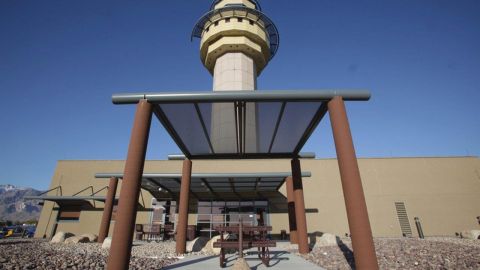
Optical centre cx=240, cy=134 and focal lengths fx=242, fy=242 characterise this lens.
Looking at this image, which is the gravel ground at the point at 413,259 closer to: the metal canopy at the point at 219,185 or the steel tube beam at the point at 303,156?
the steel tube beam at the point at 303,156

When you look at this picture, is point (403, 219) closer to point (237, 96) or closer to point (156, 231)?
point (156, 231)

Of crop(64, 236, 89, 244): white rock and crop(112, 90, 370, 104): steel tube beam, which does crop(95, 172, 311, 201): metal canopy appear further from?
crop(112, 90, 370, 104): steel tube beam

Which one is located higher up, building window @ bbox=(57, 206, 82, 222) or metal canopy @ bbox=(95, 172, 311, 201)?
metal canopy @ bbox=(95, 172, 311, 201)

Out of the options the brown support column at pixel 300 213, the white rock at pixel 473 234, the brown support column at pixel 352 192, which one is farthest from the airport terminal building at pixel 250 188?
the brown support column at pixel 352 192

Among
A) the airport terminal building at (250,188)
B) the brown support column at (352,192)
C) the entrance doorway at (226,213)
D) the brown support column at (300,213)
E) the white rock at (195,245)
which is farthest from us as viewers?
the entrance doorway at (226,213)

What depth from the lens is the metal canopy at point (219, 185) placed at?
53.6ft

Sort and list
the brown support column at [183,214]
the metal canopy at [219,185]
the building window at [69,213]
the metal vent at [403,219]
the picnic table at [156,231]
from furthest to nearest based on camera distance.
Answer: the building window at [69,213] → the metal vent at [403,219] → the picnic table at [156,231] → the metal canopy at [219,185] → the brown support column at [183,214]

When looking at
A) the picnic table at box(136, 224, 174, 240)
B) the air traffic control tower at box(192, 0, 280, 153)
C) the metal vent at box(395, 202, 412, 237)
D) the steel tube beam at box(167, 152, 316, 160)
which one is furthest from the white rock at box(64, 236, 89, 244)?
the metal vent at box(395, 202, 412, 237)

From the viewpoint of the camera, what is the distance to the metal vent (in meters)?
21.0

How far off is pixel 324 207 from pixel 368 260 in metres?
17.5

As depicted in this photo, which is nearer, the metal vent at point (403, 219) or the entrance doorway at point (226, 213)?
the metal vent at point (403, 219)

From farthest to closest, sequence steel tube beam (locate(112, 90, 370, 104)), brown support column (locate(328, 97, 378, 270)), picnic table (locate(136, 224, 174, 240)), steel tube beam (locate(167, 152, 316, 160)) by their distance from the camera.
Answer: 1. picnic table (locate(136, 224, 174, 240))
2. steel tube beam (locate(167, 152, 316, 160))
3. steel tube beam (locate(112, 90, 370, 104))
4. brown support column (locate(328, 97, 378, 270))

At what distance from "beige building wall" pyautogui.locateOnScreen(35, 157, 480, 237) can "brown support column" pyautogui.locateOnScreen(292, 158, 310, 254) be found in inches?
454

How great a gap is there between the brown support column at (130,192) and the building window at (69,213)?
21.2 meters
